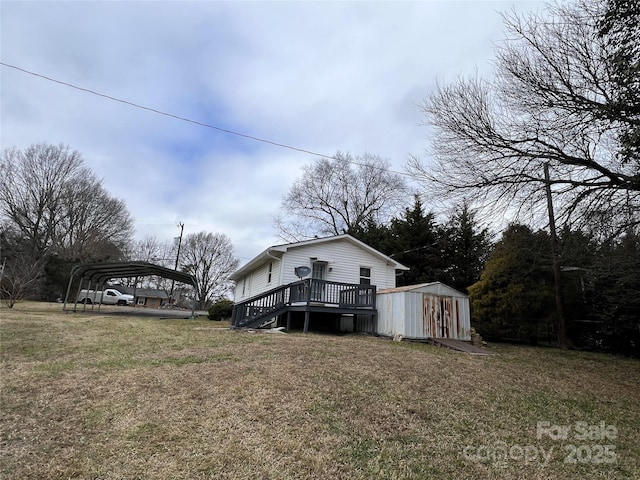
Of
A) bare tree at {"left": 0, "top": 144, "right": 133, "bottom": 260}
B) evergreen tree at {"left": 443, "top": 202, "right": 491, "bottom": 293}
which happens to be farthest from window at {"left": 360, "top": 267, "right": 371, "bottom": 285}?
bare tree at {"left": 0, "top": 144, "right": 133, "bottom": 260}

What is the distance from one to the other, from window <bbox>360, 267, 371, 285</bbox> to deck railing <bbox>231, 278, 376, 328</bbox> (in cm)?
314

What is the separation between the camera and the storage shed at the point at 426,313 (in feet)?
36.2

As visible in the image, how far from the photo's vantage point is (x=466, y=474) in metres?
2.96

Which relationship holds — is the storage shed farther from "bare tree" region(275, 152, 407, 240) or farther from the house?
"bare tree" region(275, 152, 407, 240)

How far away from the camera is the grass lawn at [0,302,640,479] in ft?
9.71

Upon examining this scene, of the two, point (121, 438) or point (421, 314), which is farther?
point (421, 314)

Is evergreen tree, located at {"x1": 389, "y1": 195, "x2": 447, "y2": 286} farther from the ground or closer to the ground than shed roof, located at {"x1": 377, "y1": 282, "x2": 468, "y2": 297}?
farther from the ground

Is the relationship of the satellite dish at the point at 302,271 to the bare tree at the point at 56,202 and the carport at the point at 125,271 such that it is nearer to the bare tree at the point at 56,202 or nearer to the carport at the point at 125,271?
the carport at the point at 125,271

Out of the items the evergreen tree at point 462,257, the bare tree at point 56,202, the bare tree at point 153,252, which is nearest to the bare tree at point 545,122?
the evergreen tree at point 462,257

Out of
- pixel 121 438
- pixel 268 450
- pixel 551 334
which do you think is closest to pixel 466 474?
pixel 268 450

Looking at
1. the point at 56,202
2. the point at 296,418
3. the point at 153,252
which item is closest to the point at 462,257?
the point at 296,418

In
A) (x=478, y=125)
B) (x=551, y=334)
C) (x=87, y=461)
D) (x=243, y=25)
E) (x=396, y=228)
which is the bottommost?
(x=87, y=461)

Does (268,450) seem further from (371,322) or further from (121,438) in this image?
(371,322)

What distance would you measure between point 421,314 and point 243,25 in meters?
9.80
